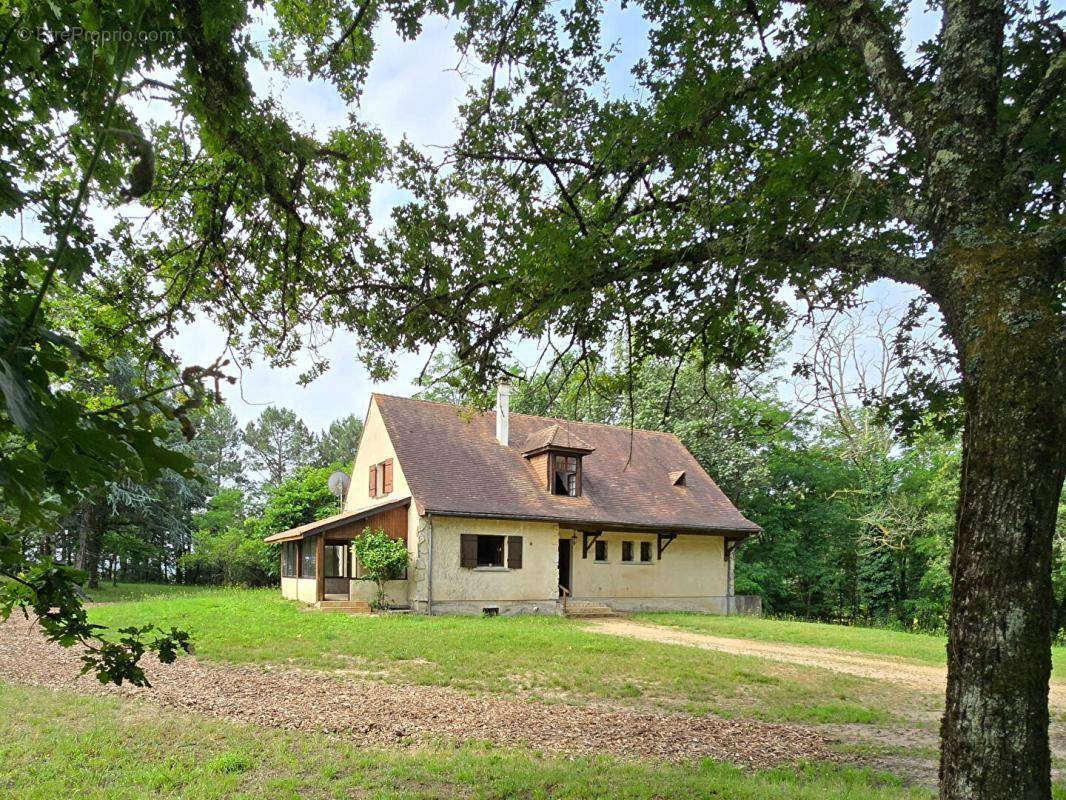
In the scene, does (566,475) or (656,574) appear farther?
(656,574)

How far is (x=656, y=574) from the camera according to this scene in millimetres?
22531

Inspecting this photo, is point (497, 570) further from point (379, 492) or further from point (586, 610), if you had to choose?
point (379, 492)

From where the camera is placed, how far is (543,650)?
472 inches

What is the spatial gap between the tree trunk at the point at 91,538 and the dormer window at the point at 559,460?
19.9 m

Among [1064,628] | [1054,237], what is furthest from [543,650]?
[1064,628]

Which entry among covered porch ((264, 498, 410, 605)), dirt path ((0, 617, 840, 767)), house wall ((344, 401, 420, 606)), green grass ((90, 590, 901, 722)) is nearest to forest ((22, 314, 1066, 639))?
house wall ((344, 401, 420, 606))

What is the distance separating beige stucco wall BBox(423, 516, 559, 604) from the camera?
1877cm

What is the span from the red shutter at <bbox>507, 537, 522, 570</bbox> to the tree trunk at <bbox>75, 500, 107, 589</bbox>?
63.6 ft

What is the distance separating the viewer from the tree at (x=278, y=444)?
56.4m

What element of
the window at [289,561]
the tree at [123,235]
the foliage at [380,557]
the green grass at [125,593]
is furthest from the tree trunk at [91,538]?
the tree at [123,235]

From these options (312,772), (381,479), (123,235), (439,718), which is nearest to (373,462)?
(381,479)

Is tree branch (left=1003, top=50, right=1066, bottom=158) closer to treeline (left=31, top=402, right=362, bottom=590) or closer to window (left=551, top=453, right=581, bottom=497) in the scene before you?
window (left=551, top=453, right=581, bottom=497)

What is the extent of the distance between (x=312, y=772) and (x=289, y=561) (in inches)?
744

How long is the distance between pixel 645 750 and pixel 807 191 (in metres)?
5.12
